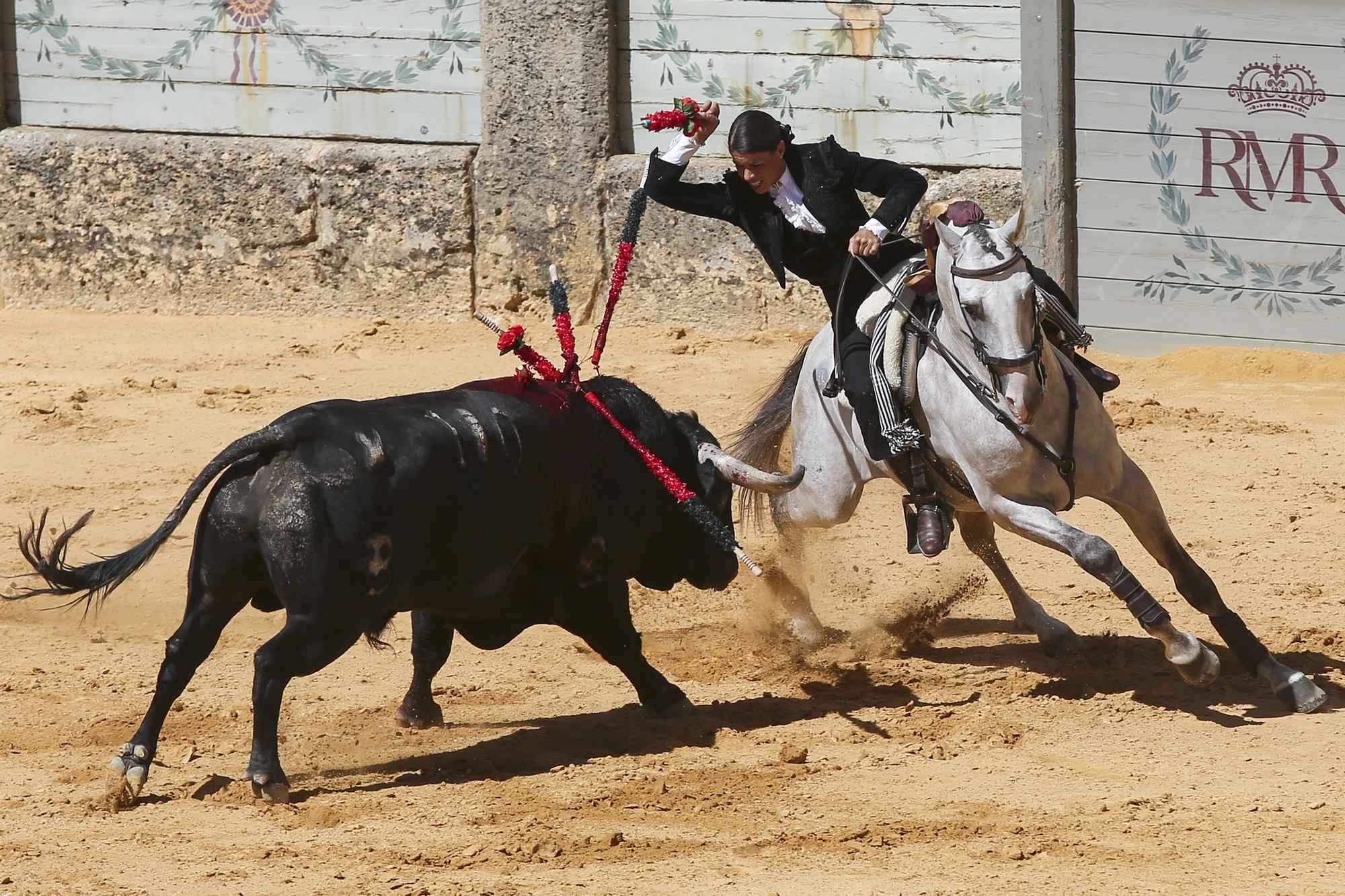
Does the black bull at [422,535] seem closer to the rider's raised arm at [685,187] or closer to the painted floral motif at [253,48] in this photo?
the rider's raised arm at [685,187]

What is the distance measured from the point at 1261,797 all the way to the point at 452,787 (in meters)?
2.32

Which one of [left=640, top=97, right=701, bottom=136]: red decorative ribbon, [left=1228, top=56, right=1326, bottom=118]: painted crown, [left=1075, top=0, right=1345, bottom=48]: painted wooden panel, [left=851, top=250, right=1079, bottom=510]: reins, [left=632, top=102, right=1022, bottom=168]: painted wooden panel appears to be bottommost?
[left=851, top=250, right=1079, bottom=510]: reins

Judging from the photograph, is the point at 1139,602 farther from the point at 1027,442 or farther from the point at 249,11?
the point at 249,11

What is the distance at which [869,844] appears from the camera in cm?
463

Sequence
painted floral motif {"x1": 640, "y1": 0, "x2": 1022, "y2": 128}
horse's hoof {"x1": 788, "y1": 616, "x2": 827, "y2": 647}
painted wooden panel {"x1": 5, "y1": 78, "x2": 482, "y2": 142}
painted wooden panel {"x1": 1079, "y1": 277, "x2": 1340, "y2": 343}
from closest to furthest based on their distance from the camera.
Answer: horse's hoof {"x1": 788, "y1": 616, "x2": 827, "y2": 647} < painted wooden panel {"x1": 1079, "y1": 277, "x2": 1340, "y2": 343} < painted floral motif {"x1": 640, "y1": 0, "x2": 1022, "y2": 128} < painted wooden panel {"x1": 5, "y1": 78, "x2": 482, "y2": 142}

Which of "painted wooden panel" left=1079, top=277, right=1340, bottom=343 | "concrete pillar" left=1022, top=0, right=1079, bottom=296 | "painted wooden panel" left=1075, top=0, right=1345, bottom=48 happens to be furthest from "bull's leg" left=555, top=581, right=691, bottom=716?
"painted wooden panel" left=1075, top=0, right=1345, bottom=48

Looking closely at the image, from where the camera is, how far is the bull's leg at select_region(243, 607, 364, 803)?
4.97m

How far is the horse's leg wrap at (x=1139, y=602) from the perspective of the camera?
5.35 meters

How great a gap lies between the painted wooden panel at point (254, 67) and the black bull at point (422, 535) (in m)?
5.73

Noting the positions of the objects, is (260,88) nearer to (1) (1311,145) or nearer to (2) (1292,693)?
(1) (1311,145)

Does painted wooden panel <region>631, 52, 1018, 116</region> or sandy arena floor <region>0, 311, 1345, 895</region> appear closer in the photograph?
sandy arena floor <region>0, 311, 1345, 895</region>

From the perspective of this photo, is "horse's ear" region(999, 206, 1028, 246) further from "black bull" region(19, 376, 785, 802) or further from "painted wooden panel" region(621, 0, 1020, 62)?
"painted wooden panel" region(621, 0, 1020, 62)

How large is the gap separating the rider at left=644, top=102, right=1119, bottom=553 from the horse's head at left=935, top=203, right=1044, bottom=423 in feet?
2.11

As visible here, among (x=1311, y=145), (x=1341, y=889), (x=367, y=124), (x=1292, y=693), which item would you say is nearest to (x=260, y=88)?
(x=367, y=124)
